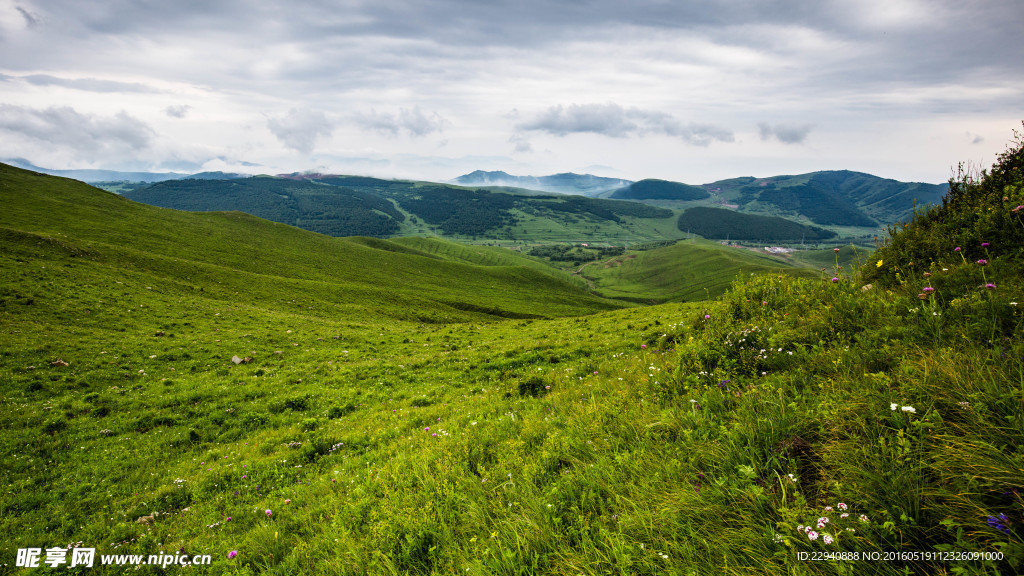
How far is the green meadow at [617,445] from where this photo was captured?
331 cm

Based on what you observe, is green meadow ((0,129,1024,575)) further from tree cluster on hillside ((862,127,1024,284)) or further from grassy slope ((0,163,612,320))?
grassy slope ((0,163,612,320))

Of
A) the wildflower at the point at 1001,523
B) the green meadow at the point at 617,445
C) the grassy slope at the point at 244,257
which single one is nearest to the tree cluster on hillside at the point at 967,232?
the green meadow at the point at 617,445

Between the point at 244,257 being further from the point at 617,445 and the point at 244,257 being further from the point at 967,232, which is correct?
the point at 967,232

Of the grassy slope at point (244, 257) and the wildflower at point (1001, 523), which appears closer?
the wildflower at point (1001, 523)

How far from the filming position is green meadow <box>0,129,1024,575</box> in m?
3.31

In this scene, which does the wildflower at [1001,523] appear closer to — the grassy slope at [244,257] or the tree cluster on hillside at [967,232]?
the tree cluster on hillside at [967,232]

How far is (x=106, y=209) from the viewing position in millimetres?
90000

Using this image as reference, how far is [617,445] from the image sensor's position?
5605mm

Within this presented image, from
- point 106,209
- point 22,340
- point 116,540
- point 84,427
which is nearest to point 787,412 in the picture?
point 116,540

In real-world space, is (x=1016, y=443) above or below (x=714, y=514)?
above

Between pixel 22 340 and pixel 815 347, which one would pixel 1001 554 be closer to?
pixel 815 347

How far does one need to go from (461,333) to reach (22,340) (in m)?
23.4

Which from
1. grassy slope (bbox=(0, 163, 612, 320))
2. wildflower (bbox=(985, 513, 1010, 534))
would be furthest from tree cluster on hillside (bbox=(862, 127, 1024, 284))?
grassy slope (bbox=(0, 163, 612, 320))

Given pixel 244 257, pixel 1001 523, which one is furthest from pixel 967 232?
pixel 244 257
